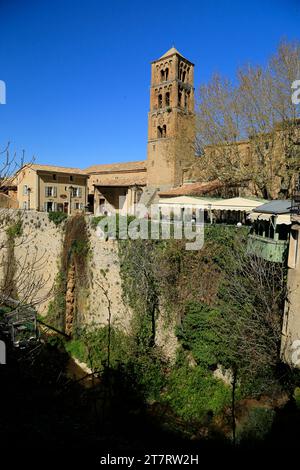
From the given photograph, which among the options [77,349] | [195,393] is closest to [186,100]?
[77,349]

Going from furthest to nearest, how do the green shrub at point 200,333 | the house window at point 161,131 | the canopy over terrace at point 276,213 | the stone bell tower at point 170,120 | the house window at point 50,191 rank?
the house window at point 50,191 → the house window at point 161,131 → the stone bell tower at point 170,120 → the green shrub at point 200,333 → the canopy over terrace at point 276,213

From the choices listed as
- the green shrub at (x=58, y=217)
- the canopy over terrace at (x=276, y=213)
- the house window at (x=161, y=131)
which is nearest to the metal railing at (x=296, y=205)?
the canopy over terrace at (x=276, y=213)

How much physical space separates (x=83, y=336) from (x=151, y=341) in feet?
15.4

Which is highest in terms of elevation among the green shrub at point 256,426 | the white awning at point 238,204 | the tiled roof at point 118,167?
the tiled roof at point 118,167

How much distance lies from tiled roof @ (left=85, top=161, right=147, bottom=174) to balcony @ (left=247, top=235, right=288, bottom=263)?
23.8 m

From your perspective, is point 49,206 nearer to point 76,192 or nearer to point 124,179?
point 76,192

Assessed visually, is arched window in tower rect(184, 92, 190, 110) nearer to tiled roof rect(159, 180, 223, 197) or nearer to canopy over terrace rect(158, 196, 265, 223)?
tiled roof rect(159, 180, 223, 197)

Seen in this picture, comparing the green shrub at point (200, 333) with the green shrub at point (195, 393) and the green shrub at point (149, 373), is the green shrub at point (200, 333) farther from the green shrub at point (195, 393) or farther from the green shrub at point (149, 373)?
the green shrub at point (149, 373)

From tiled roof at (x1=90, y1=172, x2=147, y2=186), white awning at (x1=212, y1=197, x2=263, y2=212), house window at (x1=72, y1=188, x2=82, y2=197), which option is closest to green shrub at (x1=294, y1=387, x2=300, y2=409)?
white awning at (x1=212, y1=197, x2=263, y2=212)

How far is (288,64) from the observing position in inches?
607

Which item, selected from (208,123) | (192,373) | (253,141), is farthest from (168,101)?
(192,373)

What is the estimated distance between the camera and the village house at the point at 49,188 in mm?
31969

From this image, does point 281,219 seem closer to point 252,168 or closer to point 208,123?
point 252,168

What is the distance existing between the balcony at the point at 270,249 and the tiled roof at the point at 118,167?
23.8 metres
